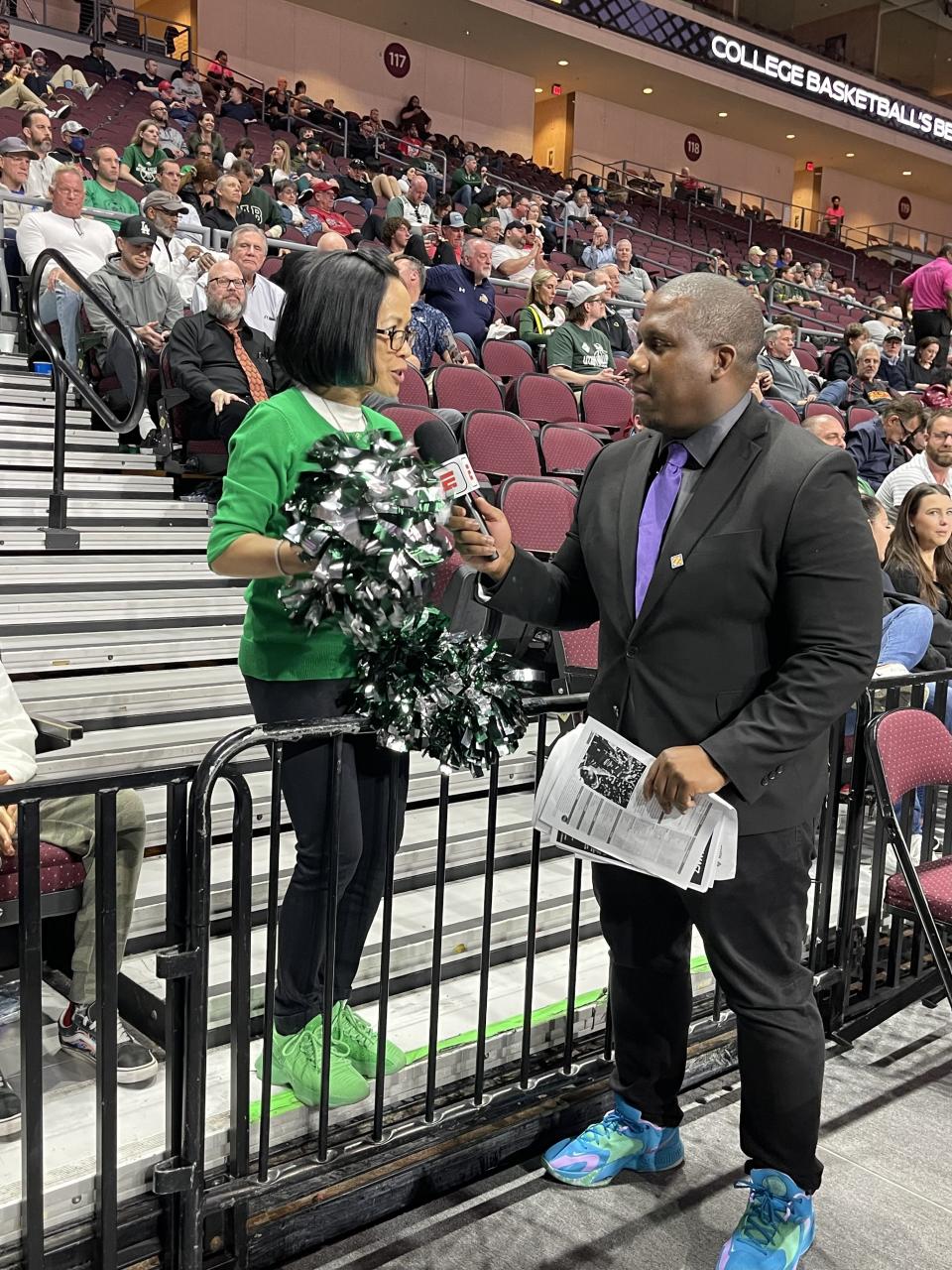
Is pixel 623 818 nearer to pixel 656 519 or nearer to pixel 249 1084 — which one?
pixel 656 519

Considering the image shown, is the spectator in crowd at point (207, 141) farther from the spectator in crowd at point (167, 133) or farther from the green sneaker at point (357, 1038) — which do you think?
the green sneaker at point (357, 1038)

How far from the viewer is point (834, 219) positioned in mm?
24531

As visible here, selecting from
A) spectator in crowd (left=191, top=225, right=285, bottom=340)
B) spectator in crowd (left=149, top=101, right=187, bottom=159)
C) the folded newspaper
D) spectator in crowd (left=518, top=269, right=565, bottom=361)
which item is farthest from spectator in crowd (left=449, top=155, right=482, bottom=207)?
the folded newspaper

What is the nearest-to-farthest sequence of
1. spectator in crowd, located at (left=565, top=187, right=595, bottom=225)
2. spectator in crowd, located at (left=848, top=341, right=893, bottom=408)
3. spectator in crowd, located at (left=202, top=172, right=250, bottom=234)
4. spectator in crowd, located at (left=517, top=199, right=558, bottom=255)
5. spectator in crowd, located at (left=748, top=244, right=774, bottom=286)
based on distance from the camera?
spectator in crowd, located at (left=202, top=172, right=250, bottom=234) → spectator in crowd, located at (left=848, top=341, right=893, bottom=408) → spectator in crowd, located at (left=517, top=199, right=558, bottom=255) → spectator in crowd, located at (left=748, top=244, right=774, bottom=286) → spectator in crowd, located at (left=565, top=187, right=595, bottom=225)

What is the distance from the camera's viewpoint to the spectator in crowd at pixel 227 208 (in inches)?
304

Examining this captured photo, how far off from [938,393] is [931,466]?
3955mm

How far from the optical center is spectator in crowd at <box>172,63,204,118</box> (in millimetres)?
13618

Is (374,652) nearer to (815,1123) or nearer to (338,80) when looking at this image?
(815,1123)

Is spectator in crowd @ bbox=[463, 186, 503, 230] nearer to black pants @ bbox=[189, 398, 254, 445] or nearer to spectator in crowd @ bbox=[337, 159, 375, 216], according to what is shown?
spectator in crowd @ bbox=[337, 159, 375, 216]

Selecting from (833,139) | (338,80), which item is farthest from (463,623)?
(833,139)

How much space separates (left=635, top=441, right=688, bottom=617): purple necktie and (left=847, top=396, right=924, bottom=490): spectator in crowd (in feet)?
16.7

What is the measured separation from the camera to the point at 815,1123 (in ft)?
6.25

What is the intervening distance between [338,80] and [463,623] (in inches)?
705

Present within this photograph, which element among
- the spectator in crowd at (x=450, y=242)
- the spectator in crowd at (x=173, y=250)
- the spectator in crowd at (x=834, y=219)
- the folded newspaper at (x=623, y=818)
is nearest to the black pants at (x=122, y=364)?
the spectator in crowd at (x=173, y=250)
